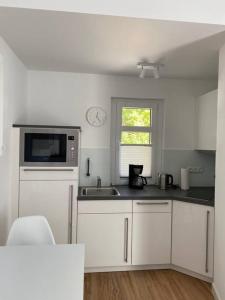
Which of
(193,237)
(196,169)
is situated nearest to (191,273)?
(193,237)

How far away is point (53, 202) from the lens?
8.50ft

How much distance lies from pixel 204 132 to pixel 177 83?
78 cm

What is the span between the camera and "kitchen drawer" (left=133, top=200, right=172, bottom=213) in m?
2.72

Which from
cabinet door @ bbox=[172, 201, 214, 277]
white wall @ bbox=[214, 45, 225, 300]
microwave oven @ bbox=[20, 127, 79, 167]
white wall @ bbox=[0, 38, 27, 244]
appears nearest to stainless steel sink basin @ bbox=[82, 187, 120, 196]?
microwave oven @ bbox=[20, 127, 79, 167]

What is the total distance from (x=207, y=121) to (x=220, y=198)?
111 centimetres

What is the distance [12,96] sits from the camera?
253 centimetres

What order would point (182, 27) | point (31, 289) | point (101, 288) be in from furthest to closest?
point (101, 288), point (182, 27), point (31, 289)

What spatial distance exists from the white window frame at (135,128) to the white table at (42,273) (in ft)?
6.13

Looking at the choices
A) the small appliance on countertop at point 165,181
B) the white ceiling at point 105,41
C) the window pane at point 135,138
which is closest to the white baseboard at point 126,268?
the small appliance on countertop at point 165,181

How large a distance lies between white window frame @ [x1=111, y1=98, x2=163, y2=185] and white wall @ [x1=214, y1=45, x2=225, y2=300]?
1184mm

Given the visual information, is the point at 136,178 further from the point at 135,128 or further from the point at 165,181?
the point at 135,128

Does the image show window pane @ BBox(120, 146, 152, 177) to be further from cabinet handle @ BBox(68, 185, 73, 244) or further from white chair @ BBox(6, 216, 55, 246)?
white chair @ BBox(6, 216, 55, 246)

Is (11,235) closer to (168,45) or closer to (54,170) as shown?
(54,170)

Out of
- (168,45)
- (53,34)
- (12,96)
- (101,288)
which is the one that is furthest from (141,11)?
(101,288)
